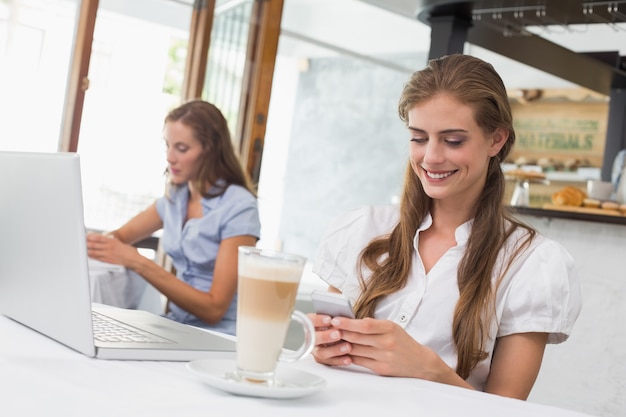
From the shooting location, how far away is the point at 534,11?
418 cm

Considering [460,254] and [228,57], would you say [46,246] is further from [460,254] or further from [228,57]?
[228,57]

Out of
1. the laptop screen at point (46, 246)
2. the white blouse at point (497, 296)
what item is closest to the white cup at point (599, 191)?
the white blouse at point (497, 296)

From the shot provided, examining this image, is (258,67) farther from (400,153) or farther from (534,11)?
(400,153)

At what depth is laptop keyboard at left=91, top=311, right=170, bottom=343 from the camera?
1157mm

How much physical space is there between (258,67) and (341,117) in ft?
15.0

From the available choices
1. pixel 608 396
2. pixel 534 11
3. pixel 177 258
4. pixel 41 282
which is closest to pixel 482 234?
pixel 41 282

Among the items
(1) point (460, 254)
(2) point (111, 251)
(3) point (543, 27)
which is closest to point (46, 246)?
(1) point (460, 254)

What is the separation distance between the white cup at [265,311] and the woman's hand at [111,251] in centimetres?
159

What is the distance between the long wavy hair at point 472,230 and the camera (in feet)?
5.12

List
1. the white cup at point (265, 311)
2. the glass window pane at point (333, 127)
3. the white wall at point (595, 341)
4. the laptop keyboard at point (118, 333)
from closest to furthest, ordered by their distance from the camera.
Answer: the white cup at point (265, 311) → the laptop keyboard at point (118, 333) → the white wall at point (595, 341) → the glass window pane at point (333, 127)

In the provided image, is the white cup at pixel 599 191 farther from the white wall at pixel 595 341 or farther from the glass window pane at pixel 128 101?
the glass window pane at pixel 128 101

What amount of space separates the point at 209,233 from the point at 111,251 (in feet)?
1.17

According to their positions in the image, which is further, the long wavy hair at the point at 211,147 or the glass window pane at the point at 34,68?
the glass window pane at the point at 34,68

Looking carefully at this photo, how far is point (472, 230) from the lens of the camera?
5.48 ft
